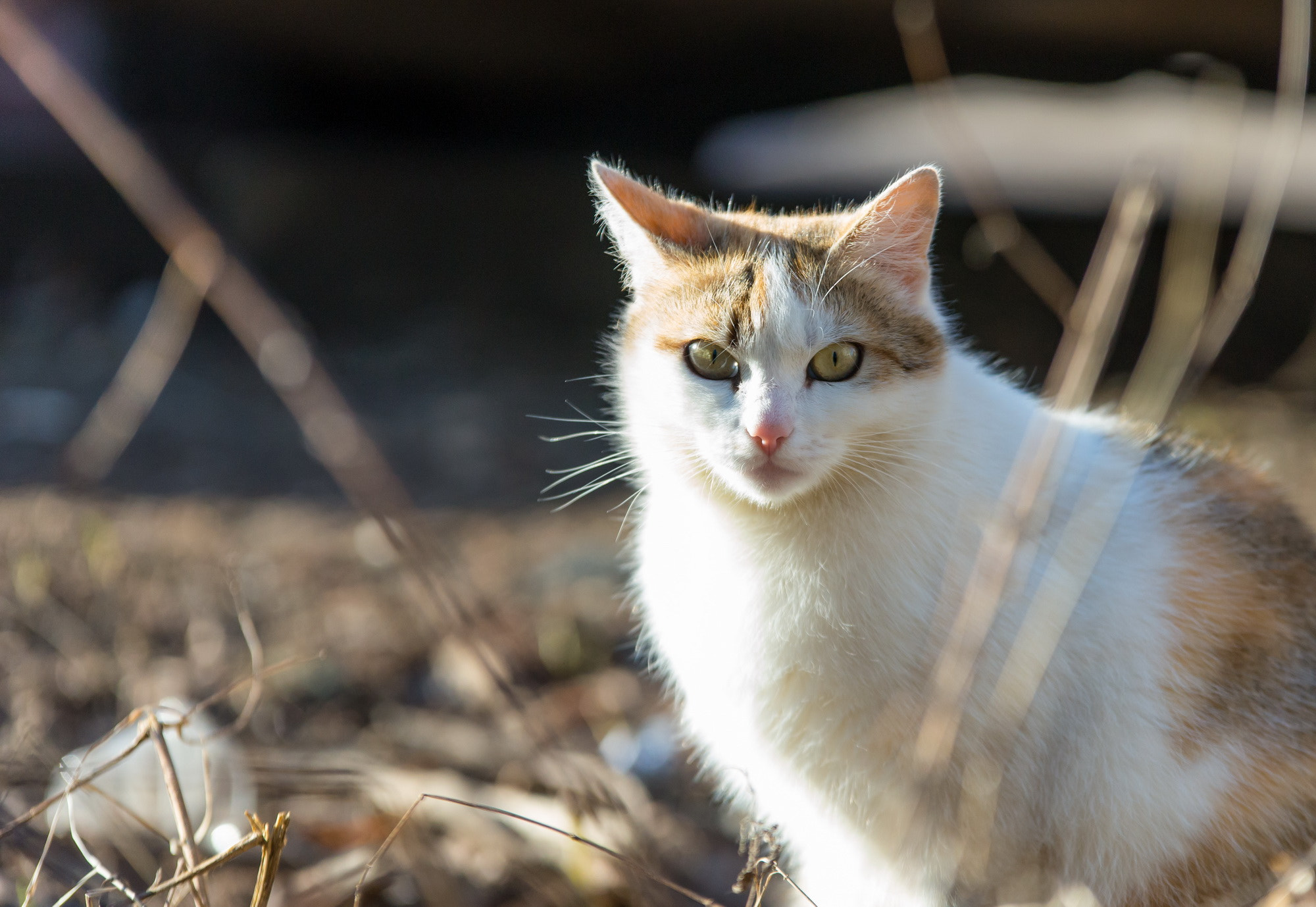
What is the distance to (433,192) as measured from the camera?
263 inches

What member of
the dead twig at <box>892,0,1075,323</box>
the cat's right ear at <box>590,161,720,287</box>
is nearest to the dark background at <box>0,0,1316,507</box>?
the dead twig at <box>892,0,1075,323</box>

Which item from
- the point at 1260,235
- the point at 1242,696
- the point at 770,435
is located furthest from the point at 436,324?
the point at 1260,235

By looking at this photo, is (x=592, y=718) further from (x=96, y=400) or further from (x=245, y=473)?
(x=96, y=400)

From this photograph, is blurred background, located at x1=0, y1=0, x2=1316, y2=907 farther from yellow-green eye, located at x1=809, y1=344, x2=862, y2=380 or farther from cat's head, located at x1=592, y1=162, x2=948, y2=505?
yellow-green eye, located at x1=809, y1=344, x2=862, y2=380

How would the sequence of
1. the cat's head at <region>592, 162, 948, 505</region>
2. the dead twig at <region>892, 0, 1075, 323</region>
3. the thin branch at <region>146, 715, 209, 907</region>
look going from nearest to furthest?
1. the thin branch at <region>146, 715, 209, 907</region>
2. the dead twig at <region>892, 0, 1075, 323</region>
3. the cat's head at <region>592, 162, 948, 505</region>

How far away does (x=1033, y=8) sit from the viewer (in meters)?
5.05

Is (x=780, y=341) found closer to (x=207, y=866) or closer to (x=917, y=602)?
(x=917, y=602)

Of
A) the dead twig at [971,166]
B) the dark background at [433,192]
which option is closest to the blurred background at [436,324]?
the dark background at [433,192]

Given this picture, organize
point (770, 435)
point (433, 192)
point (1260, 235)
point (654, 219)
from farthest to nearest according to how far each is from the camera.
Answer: point (433, 192) → point (654, 219) → point (770, 435) → point (1260, 235)

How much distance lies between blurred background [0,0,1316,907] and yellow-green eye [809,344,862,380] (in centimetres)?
50

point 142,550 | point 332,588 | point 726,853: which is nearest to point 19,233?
point 142,550

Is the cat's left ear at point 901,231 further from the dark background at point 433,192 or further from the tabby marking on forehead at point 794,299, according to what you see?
the dark background at point 433,192

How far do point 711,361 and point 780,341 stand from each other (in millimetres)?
149

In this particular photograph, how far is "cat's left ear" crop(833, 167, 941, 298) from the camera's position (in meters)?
1.76
